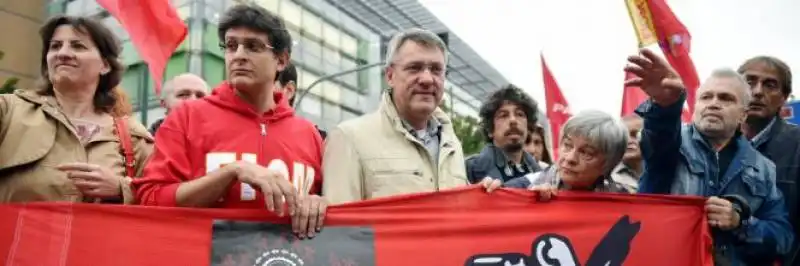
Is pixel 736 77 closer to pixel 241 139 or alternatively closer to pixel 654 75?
pixel 654 75

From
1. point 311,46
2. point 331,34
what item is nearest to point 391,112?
point 311,46

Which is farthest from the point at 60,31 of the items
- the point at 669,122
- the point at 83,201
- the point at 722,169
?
the point at 722,169

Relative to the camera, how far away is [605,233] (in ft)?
10.7

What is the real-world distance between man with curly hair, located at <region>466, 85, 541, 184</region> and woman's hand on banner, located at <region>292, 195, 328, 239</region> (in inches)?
67.3

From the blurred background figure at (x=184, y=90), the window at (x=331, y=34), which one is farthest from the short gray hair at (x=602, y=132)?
the window at (x=331, y=34)

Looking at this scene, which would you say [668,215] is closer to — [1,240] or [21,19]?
[1,240]

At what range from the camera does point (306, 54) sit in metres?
31.4

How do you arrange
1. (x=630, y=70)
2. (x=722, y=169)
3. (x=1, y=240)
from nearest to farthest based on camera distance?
(x=1, y=240)
(x=630, y=70)
(x=722, y=169)

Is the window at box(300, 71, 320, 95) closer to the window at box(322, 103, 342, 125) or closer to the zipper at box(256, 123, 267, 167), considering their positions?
the window at box(322, 103, 342, 125)

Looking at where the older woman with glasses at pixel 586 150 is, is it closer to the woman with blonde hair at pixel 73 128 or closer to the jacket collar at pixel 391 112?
the jacket collar at pixel 391 112

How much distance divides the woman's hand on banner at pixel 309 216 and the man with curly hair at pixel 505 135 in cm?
171

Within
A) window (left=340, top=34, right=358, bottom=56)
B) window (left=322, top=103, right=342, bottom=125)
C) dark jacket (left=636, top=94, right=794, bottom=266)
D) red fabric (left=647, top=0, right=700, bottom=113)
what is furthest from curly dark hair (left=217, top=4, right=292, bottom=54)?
window (left=340, top=34, right=358, bottom=56)

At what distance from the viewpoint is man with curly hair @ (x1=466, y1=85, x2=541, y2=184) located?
449cm

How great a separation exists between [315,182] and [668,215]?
1429 mm
